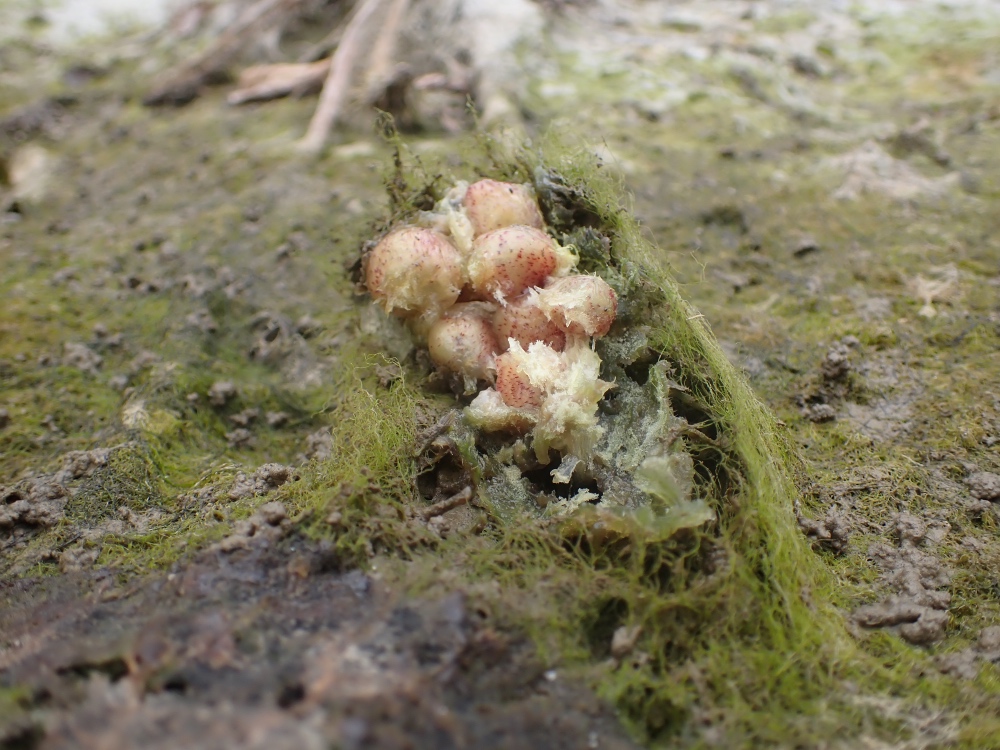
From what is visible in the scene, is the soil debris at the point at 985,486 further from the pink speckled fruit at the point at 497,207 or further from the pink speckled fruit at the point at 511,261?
the pink speckled fruit at the point at 497,207

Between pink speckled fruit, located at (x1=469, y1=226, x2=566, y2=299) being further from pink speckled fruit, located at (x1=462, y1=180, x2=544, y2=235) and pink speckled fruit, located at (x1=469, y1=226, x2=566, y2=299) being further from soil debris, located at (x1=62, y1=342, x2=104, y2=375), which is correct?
soil debris, located at (x1=62, y1=342, x2=104, y2=375)

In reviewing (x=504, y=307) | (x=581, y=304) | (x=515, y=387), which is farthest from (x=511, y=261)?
(x=515, y=387)

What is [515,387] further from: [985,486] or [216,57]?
[216,57]

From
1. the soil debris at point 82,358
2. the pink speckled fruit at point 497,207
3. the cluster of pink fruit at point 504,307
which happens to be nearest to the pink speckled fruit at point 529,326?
the cluster of pink fruit at point 504,307

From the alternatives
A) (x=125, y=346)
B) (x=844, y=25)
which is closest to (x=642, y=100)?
(x=844, y=25)

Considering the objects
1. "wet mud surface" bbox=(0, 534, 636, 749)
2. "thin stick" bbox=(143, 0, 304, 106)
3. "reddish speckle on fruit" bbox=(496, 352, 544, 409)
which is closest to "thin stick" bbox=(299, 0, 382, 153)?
"thin stick" bbox=(143, 0, 304, 106)
